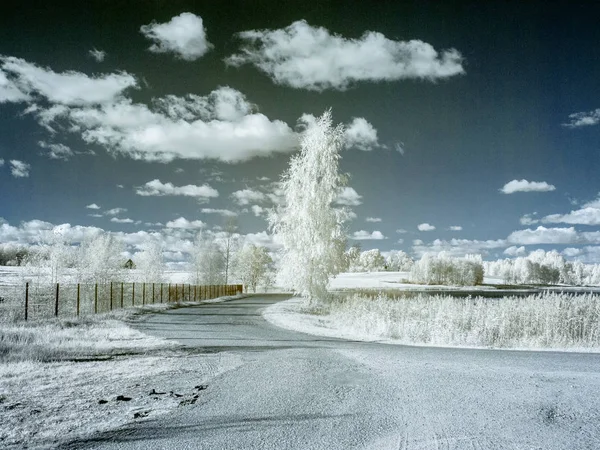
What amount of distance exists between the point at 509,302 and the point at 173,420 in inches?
602

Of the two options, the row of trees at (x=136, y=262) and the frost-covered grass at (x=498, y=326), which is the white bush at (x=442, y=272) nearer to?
the row of trees at (x=136, y=262)

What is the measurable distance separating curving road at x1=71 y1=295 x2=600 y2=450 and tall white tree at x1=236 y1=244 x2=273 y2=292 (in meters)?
74.2

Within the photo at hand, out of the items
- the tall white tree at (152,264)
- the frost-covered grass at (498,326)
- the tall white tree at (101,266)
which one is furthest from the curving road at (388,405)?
the tall white tree at (152,264)

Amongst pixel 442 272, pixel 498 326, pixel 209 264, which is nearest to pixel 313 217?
pixel 498 326

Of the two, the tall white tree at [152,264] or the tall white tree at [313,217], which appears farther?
the tall white tree at [152,264]

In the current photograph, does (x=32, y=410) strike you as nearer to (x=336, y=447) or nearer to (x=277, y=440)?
(x=277, y=440)

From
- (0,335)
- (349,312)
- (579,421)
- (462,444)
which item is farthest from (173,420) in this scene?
(349,312)

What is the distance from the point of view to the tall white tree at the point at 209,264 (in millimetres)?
68625

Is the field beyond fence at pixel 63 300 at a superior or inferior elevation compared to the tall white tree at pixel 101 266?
inferior

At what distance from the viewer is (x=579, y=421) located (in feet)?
20.3

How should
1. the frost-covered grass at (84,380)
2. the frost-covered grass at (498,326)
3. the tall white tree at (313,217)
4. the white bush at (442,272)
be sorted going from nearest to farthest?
the frost-covered grass at (84,380)
the frost-covered grass at (498,326)
the tall white tree at (313,217)
the white bush at (442,272)

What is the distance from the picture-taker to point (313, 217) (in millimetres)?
29281

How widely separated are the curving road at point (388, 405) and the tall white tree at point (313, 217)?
58.0ft

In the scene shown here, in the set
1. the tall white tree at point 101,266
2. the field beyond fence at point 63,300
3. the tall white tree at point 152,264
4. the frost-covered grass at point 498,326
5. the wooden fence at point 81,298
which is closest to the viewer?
the frost-covered grass at point 498,326
